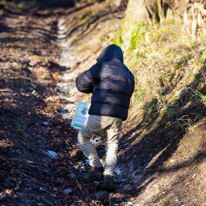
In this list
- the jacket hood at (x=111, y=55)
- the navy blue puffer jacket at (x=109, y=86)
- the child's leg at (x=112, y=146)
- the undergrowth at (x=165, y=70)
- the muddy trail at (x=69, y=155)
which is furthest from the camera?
the undergrowth at (x=165, y=70)

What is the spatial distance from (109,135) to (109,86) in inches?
33.0

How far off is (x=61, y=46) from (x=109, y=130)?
12.0 metres

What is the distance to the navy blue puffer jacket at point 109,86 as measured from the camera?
11.8 feet

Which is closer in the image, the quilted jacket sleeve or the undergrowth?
the quilted jacket sleeve

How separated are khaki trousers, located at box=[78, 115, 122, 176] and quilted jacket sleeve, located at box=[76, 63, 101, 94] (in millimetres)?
511

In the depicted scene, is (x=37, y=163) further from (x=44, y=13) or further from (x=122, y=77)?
(x=44, y=13)

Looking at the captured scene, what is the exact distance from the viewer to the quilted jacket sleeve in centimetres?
367

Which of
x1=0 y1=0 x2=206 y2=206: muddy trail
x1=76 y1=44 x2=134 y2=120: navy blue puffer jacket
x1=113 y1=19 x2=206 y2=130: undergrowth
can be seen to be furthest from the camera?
x1=113 y1=19 x2=206 y2=130: undergrowth

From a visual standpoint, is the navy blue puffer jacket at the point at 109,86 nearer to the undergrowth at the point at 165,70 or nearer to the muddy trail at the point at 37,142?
the muddy trail at the point at 37,142

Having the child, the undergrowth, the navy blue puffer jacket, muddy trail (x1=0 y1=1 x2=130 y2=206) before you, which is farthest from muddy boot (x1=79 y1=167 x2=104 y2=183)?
the undergrowth

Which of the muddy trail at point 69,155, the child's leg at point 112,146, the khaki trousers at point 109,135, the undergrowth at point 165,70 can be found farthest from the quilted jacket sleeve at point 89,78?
the undergrowth at point 165,70

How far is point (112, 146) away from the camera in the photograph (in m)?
3.86

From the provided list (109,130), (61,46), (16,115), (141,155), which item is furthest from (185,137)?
(61,46)

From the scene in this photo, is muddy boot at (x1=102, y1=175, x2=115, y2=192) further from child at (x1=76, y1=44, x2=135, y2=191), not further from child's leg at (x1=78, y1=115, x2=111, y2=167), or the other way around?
child's leg at (x1=78, y1=115, x2=111, y2=167)
